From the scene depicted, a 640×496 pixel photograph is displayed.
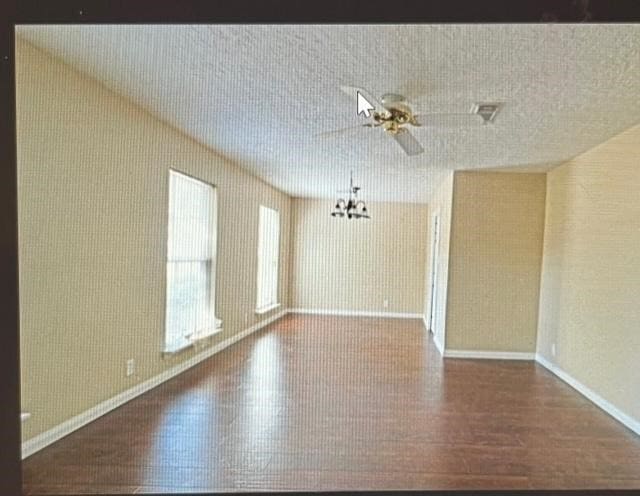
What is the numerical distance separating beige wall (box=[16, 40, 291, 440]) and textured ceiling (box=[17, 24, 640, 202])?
12cm

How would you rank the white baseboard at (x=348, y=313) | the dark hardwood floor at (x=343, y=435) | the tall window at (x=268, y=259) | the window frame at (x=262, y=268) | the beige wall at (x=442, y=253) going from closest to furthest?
the dark hardwood floor at (x=343, y=435) < the beige wall at (x=442, y=253) < the window frame at (x=262, y=268) < the tall window at (x=268, y=259) < the white baseboard at (x=348, y=313)

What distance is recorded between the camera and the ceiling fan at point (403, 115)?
7.15 feet

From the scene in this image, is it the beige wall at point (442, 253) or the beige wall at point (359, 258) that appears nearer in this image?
the beige wall at point (442, 253)

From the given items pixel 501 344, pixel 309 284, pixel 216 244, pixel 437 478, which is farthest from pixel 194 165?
pixel 309 284

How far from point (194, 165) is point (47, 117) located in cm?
152

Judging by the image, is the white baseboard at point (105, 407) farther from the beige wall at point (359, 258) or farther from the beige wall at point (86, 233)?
the beige wall at point (359, 258)

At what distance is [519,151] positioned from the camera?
3459mm

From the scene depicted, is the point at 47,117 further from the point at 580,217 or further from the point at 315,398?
the point at 580,217

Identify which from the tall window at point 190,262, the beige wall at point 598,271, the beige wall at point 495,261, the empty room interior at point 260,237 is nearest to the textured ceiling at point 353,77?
the empty room interior at point 260,237

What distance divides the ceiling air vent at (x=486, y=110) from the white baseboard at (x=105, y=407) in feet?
7.68

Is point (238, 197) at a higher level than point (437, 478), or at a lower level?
higher

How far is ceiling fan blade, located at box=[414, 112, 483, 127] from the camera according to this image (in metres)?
2.29

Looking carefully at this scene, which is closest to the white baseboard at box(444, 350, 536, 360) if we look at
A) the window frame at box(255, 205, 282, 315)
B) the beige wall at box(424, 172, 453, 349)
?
the beige wall at box(424, 172, 453, 349)

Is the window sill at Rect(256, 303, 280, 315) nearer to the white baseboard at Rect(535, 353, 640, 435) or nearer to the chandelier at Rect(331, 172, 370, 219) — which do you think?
the chandelier at Rect(331, 172, 370, 219)
